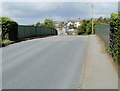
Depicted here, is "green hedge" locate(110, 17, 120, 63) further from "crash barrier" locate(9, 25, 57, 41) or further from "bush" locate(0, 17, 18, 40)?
"crash barrier" locate(9, 25, 57, 41)

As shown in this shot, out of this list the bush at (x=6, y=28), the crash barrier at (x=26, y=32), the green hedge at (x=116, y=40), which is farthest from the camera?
the crash barrier at (x=26, y=32)

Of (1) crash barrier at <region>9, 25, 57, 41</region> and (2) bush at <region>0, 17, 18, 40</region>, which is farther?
(1) crash barrier at <region>9, 25, 57, 41</region>

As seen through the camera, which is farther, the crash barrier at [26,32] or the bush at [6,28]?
the crash barrier at [26,32]

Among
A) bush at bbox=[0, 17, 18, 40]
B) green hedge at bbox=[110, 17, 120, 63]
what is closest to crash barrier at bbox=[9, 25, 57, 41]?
bush at bbox=[0, 17, 18, 40]

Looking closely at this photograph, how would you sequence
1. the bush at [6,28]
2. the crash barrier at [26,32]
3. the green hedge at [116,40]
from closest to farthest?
the green hedge at [116,40], the bush at [6,28], the crash barrier at [26,32]

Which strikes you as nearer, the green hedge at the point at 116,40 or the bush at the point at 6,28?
the green hedge at the point at 116,40

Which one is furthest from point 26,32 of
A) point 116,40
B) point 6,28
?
point 116,40

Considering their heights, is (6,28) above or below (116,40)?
above

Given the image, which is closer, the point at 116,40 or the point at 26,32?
→ the point at 116,40

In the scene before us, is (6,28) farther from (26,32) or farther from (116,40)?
(116,40)

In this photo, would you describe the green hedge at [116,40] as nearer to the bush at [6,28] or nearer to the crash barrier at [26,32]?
the bush at [6,28]

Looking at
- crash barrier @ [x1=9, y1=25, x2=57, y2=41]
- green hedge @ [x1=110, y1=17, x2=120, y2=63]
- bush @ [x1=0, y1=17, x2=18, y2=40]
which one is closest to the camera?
green hedge @ [x1=110, y1=17, x2=120, y2=63]

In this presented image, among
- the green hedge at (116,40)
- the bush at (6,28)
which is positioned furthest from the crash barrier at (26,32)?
the green hedge at (116,40)

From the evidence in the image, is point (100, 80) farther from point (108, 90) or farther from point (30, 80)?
point (30, 80)
